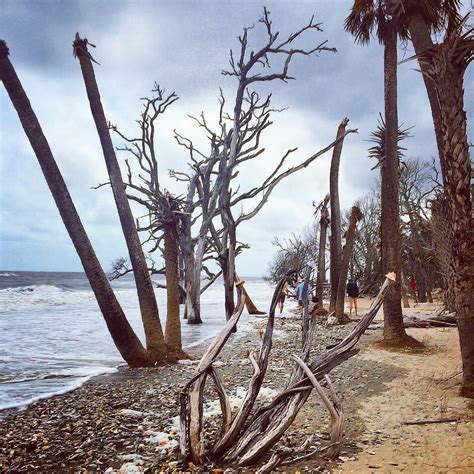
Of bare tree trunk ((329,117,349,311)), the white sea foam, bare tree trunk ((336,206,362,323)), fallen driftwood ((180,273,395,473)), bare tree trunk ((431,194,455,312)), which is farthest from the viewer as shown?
bare tree trunk ((329,117,349,311))

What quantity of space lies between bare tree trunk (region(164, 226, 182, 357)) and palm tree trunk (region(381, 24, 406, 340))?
187 inches

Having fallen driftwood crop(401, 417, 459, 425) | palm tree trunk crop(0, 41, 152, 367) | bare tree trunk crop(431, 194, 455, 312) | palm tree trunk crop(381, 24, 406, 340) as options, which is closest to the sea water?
palm tree trunk crop(0, 41, 152, 367)

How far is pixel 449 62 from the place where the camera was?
5133 mm

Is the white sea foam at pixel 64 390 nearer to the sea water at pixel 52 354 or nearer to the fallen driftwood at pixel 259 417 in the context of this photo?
the sea water at pixel 52 354

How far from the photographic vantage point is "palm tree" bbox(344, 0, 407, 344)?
9.24 m

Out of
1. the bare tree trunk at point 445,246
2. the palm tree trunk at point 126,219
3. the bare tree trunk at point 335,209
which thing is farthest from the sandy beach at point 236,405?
the bare tree trunk at point 335,209

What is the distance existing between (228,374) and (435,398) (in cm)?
339

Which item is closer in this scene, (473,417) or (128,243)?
(473,417)

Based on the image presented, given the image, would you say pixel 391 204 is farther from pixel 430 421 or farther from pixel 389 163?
pixel 430 421

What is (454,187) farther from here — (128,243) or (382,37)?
(382,37)

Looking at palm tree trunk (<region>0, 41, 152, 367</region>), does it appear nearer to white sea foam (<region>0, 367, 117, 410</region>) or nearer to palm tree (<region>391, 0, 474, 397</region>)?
white sea foam (<region>0, 367, 117, 410</region>)

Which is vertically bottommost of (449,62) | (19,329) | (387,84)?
(19,329)

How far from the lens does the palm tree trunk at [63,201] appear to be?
6.50 meters

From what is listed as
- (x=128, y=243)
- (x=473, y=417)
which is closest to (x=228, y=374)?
(x=128, y=243)
